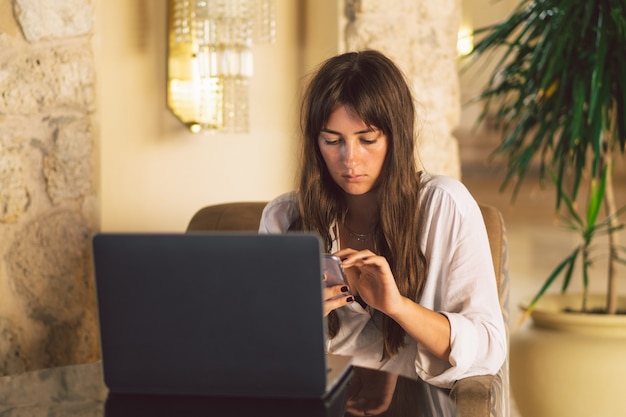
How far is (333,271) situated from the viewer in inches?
55.3

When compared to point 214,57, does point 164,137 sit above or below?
below

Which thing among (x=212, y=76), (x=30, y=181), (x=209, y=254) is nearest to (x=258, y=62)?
(x=212, y=76)

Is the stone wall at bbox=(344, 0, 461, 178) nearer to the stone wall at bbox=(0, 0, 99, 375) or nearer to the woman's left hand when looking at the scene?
the stone wall at bbox=(0, 0, 99, 375)

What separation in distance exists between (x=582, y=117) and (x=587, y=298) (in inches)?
25.8

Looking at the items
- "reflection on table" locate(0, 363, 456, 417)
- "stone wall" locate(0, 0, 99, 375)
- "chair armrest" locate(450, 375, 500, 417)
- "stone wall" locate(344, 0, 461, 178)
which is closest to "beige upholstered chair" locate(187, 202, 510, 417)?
"chair armrest" locate(450, 375, 500, 417)

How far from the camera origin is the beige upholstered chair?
1.52 metres

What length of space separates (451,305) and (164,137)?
1296 millimetres

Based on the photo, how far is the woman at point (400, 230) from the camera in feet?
5.43

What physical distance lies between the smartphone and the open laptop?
233mm

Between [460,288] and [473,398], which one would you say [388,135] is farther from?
[473,398]

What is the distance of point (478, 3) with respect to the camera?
33.0 ft

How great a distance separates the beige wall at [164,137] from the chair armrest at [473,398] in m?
1.27

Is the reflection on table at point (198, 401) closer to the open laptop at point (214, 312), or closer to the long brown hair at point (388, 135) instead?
the open laptop at point (214, 312)

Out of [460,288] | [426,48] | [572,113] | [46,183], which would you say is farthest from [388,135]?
[572,113]
